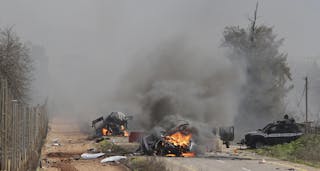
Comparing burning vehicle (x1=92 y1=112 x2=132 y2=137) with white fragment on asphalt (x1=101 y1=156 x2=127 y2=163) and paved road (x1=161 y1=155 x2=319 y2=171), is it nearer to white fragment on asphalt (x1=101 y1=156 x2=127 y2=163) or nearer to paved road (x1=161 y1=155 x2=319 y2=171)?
paved road (x1=161 y1=155 x2=319 y2=171)

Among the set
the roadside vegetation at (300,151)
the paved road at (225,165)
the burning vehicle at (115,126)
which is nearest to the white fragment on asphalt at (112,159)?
the paved road at (225,165)

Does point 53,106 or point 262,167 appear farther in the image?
point 53,106

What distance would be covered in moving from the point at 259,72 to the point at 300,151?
28.3 meters

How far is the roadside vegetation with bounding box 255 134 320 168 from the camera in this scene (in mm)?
36244

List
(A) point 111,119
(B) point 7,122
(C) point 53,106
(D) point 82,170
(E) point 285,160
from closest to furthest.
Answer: (B) point 7,122 < (D) point 82,170 < (E) point 285,160 < (A) point 111,119 < (C) point 53,106

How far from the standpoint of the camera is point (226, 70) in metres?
48.9

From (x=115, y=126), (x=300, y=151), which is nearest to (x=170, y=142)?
(x=300, y=151)

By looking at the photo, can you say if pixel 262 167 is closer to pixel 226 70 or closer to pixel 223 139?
pixel 223 139

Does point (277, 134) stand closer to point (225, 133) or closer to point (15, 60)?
point (225, 133)

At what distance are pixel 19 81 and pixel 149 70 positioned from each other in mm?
10946

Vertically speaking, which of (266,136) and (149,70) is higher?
(149,70)

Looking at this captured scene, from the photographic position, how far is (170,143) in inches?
1425

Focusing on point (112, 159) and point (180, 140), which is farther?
point (180, 140)

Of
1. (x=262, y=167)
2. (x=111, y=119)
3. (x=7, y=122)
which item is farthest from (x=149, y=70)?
(x=7, y=122)
